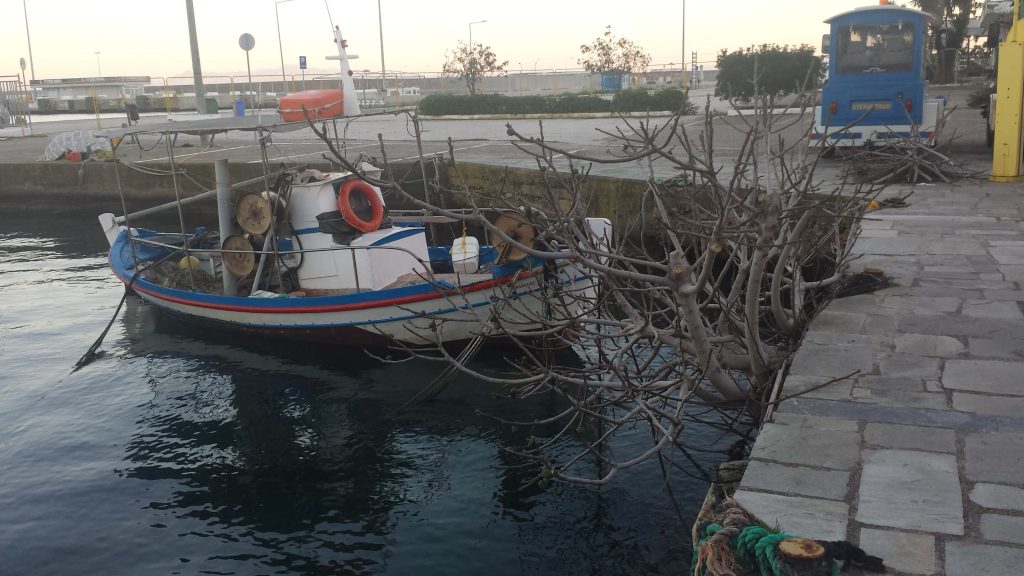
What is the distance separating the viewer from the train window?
14.7 metres

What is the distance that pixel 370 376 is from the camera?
10.1 meters

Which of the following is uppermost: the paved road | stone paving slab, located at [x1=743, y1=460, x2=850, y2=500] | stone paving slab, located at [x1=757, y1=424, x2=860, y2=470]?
the paved road

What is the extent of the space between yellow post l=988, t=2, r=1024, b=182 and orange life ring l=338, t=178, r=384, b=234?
878 cm

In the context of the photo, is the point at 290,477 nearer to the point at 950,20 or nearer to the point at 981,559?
the point at 981,559

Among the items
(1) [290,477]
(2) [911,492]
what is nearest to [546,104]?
(1) [290,477]

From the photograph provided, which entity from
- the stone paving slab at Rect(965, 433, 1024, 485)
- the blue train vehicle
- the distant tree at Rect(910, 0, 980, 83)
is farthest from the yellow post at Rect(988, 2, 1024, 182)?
the distant tree at Rect(910, 0, 980, 83)

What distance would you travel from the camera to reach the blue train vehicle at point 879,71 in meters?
14.5

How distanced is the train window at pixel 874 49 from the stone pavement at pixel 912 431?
853 cm

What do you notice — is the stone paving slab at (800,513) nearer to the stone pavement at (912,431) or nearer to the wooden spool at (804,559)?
the stone pavement at (912,431)

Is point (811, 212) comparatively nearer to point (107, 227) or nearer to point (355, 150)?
point (107, 227)

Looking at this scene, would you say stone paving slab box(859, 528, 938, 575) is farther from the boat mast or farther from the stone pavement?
the boat mast

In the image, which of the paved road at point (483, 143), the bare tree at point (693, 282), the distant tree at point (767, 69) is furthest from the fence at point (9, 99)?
the bare tree at point (693, 282)

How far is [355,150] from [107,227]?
25.5ft

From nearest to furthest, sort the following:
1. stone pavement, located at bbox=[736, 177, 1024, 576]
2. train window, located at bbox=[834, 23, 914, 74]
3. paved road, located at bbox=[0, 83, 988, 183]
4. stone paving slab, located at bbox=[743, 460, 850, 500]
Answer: stone pavement, located at bbox=[736, 177, 1024, 576] < stone paving slab, located at bbox=[743, 460, 850, 500] < train window, located at bbox=[834, 23, 914, 74] < paved road, located at bbox=[0, 83, 988, 183]
